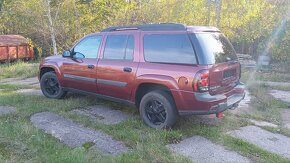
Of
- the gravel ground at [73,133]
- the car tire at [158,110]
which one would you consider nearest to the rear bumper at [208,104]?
the car tire at [158,110]

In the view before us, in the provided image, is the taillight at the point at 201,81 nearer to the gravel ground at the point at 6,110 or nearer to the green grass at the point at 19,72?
the gravel ground at the point at 6,110

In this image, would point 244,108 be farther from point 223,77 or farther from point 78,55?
point 78,55

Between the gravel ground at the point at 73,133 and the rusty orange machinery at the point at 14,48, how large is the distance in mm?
9888

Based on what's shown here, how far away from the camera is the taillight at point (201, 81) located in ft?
14.5

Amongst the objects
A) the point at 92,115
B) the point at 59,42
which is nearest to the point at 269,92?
the point at 92,115

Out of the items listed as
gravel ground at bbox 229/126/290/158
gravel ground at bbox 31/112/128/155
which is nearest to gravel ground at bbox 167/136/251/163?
gravel ground at bbox 229/126/290/158

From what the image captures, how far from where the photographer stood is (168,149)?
13.8 feet

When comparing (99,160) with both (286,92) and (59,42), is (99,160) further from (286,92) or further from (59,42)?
(59,42)

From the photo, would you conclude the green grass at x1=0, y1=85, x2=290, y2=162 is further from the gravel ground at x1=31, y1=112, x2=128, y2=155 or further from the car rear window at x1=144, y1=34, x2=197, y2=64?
the car rear window at x1=144, y1=34, x2=197, y2=64

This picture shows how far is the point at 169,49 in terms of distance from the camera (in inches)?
191

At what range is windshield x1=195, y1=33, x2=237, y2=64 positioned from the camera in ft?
15.1

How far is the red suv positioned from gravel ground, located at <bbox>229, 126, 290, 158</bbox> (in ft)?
1.75

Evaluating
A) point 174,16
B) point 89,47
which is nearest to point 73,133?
point 89,47

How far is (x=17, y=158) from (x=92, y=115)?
2146mm
